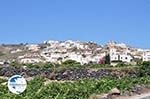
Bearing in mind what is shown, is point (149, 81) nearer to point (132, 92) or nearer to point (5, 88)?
point (132, 92)

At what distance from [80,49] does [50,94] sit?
168m

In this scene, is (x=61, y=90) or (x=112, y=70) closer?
(x=61, y=90)

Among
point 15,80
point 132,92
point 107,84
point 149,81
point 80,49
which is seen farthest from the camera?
point 80,49

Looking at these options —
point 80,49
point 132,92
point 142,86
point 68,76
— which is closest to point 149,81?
point 142,86

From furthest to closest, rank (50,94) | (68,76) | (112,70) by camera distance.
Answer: (112,70), (68,76), (50,94)

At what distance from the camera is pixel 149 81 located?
3697cm

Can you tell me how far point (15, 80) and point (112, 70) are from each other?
33.7 metres

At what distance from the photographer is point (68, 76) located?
48406 millimetres

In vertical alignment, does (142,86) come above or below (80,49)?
below

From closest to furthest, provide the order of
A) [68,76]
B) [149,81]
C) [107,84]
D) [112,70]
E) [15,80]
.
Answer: [15,80] → [107,84] → [149,81] → [68,76] → [112,70]

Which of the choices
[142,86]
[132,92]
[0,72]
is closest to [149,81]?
[142,86]

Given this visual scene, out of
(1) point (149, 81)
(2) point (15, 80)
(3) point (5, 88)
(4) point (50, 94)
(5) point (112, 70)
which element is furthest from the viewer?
(5) point (112, 70)

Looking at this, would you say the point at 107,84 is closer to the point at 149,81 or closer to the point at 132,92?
the point at 132,92

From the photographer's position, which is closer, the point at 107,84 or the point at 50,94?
the point at 50,94
